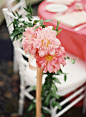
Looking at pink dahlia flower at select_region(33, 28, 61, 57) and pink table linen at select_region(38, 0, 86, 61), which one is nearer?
pink dahlia flower at select_region(33, 28, 61, 57)

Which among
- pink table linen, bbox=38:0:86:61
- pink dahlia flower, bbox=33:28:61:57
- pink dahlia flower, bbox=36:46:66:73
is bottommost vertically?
pink table linen, bbox=38:0:86:61

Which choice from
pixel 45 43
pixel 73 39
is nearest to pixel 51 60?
pixel 45 43

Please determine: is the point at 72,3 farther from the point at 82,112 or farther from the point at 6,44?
the point at 6,44

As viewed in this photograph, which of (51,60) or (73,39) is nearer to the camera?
(51,60)

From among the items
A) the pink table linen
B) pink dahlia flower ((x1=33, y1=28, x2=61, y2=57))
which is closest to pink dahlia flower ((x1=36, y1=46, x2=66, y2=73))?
pink dahlia flower ((x1=33, y1=28, x2=61, y2=57))

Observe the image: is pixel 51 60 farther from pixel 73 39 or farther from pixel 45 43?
pixel 73 39

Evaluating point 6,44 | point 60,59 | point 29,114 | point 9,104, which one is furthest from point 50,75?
point 6,44

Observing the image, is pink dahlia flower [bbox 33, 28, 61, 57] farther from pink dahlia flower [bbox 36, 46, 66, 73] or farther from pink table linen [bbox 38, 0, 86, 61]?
pink table linen [bbox 38, 0, 86, 61]

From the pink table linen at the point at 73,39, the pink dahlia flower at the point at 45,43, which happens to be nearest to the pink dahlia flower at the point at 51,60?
the pink dahlia flower at the point at 45,43

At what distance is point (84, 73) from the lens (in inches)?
47.9

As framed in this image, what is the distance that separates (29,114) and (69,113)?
1.28ft

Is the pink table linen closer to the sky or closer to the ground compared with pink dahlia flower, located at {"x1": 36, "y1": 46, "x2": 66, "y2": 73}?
closer to the ground

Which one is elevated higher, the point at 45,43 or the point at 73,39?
the point at 45,43

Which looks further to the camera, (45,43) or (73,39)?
(73,39)
